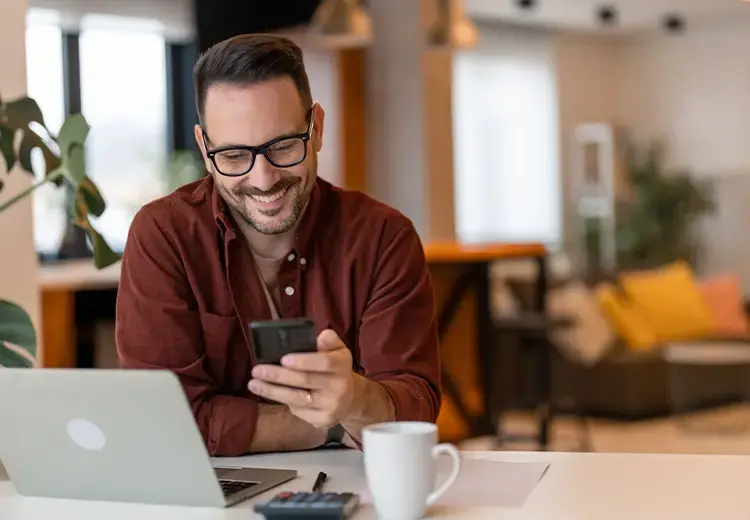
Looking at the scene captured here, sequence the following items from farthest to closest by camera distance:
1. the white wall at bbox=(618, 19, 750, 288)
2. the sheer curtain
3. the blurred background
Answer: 1. the white wall at bbox=(618, 19, 750, 288)
2. the sheer curtain
3. the blurred background

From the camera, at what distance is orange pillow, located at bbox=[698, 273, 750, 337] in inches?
280

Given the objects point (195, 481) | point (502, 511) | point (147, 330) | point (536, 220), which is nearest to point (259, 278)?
point (147, 330)

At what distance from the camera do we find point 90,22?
7.16 metres

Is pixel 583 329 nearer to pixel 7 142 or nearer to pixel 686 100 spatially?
pixel 686 100

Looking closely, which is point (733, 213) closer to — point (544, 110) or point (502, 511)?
point (544, 110)

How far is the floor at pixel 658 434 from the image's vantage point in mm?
5723

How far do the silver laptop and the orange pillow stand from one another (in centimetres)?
614

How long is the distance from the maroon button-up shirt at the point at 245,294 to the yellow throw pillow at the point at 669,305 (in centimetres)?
525

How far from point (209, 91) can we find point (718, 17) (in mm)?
8617

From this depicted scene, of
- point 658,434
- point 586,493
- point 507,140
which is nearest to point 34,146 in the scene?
point 586,493

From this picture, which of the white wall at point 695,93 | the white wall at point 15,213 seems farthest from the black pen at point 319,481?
the white wall at point 695,93

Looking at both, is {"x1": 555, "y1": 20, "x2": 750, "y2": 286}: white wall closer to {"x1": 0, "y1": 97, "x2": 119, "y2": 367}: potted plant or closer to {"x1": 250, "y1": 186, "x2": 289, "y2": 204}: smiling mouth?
{"x1": 250, "y1": 186, "x2": 289, "y2": 204}: smiling mouth

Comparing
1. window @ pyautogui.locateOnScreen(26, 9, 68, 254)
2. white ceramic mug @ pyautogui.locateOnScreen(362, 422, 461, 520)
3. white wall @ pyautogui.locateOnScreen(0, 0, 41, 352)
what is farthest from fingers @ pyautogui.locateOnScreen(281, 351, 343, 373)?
window @ pyautogui.locateOnScreen(26, 9, 68, 254)

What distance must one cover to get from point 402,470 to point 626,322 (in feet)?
18.6
